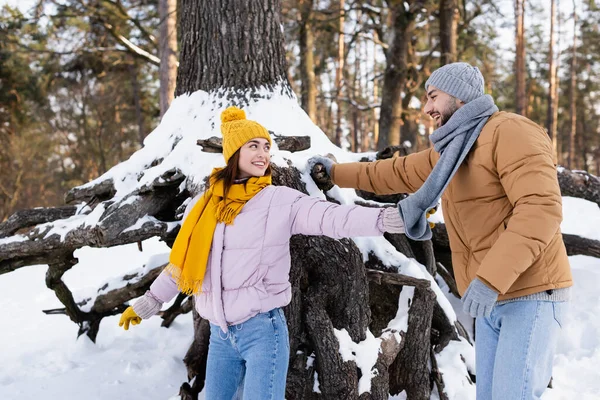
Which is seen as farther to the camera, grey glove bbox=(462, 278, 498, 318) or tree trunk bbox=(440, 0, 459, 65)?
tree trunk bbox=(440, 0, 459, 65)

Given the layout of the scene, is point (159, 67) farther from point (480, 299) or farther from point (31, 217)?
point (480, 299)

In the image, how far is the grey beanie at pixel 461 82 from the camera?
2080mm

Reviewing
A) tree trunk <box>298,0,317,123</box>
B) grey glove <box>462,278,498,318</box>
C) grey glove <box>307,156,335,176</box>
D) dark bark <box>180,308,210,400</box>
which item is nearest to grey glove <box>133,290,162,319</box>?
dark bark <box>180,308,210,400</box>

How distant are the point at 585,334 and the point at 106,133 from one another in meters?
18.4

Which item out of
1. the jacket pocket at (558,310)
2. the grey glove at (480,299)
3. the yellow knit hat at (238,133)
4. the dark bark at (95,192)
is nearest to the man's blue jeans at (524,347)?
the jacket pocket at (558,310)

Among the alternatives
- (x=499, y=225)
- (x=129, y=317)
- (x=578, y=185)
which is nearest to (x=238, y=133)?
(x=129, y=317)

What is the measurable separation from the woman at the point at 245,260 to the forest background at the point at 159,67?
2163 mm

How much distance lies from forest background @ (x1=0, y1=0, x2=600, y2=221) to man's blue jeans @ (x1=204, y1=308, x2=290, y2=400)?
2.40 metres

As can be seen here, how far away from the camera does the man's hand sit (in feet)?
9.72

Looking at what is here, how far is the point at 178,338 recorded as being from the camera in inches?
189

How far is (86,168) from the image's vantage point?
749 inches

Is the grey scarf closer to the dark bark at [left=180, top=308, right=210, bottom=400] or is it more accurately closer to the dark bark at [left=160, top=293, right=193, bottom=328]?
the dark bark at [left=180, top=308, right=210, bottom=400]

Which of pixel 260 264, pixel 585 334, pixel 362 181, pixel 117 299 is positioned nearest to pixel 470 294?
pixel 260 264

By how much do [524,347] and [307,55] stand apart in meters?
10.7
